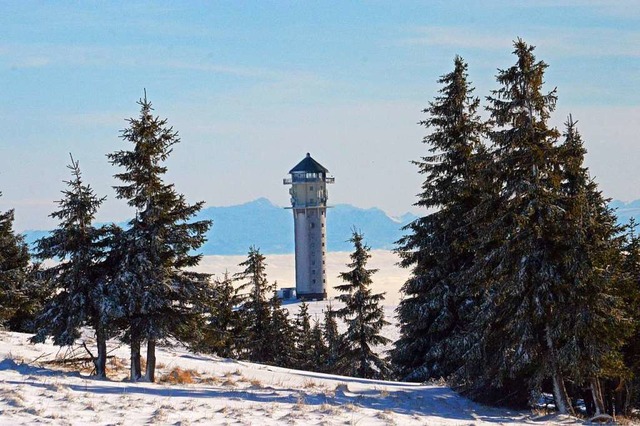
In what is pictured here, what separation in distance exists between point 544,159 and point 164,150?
12.5m

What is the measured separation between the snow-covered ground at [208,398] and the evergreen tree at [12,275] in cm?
927

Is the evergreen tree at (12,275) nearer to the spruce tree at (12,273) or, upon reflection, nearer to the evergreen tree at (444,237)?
the spruce tree at (12,273)

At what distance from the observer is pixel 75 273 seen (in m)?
26.6

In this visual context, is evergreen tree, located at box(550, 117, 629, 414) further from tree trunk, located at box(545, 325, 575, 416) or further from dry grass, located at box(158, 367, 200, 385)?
dry grass, located at box(158, 367, 200, 385)

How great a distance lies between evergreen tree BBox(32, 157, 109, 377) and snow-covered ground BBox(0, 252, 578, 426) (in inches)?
51.8

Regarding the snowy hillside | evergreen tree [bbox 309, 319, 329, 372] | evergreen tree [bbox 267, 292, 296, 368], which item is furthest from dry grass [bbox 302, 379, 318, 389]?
evergreen tree [bbox 309, 319, 329, 372]

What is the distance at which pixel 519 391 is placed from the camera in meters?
27.1

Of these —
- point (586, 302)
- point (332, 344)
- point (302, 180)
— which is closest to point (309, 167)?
point (302, 180)

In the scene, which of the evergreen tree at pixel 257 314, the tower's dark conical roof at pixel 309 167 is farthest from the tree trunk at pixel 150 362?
the tower's dark conical roof at pixel 309 167

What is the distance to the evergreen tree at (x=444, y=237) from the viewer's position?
3409 centimetres

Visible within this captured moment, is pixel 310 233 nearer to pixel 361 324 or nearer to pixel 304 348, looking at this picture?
pixel 304 348

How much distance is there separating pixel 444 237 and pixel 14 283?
24.0 meters

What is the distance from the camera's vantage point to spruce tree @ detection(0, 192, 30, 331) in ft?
139

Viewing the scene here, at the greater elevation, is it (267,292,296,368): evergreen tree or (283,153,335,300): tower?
(283,153,335,300): tower
